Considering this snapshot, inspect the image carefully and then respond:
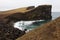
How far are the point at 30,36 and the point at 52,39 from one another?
48 cm

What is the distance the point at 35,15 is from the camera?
6555mm

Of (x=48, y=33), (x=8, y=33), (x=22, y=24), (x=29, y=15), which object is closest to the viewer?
(x=48, y=33)

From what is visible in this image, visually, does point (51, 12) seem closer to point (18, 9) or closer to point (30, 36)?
point (18, 9)

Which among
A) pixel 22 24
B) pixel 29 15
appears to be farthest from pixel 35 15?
pixel 22 24

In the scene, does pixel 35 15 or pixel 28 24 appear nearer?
pixel 28 24

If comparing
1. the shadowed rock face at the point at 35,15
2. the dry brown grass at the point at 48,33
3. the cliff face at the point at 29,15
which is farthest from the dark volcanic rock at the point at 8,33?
the dry brown grass at the point at 48,33

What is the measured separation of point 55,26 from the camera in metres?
3.20

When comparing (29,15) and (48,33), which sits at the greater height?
(48,33)

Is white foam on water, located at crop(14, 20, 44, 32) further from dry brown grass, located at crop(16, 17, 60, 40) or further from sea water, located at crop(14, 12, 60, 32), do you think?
dry brown grass, located at crop(16, 17, 60, 40)

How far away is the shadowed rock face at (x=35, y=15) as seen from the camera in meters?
6.38

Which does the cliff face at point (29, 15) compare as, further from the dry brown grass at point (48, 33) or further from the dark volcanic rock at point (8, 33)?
the dry brown grass at point (48, 33)

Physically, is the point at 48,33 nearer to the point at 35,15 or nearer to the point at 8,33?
the point at 8,33

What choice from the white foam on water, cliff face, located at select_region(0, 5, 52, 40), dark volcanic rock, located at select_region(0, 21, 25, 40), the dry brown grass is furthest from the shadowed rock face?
Answer: the dry brown grass

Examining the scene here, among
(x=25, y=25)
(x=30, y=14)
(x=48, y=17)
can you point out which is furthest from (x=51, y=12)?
(x=25, y=25)
